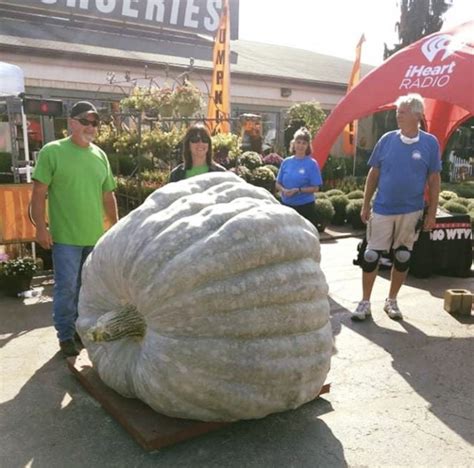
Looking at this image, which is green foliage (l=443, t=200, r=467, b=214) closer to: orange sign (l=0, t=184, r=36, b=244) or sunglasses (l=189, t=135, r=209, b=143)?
sunglasses (l=189, t=135, r=209, b=143)

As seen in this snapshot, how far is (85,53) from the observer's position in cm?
1462

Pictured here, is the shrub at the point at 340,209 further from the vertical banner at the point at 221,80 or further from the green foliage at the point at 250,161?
the vertical banner at the point at 221,80

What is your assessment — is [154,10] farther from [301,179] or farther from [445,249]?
[445,249]

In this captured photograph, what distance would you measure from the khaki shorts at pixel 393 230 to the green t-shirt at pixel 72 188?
2.42 m

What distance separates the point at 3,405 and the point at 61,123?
12.6 m

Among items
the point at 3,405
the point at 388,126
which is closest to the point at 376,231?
the point at 3,405

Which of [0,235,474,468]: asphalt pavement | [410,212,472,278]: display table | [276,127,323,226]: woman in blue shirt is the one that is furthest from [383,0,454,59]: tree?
[0,235,474,468]: asphalt pavement

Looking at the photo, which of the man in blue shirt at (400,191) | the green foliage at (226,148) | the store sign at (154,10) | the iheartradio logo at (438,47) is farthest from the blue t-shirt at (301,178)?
the store sign at (154,10)

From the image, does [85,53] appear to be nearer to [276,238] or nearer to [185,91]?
[185,91]

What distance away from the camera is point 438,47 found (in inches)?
312

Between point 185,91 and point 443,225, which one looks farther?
point 185,91

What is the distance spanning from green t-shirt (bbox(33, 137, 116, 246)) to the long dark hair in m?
0.69

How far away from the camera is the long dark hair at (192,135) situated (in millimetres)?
4105

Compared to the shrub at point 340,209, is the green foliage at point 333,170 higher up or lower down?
higher up
